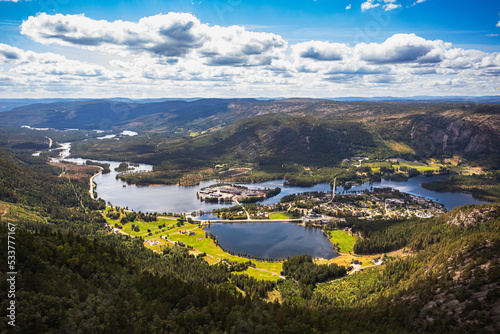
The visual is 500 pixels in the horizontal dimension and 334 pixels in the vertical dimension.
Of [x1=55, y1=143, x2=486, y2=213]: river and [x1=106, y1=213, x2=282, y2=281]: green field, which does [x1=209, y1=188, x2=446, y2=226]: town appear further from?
[x1=106, y1=213, x2=282, y2=281]: green field

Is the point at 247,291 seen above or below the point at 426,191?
below

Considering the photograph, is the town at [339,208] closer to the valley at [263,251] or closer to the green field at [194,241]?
the valley at [263,251]

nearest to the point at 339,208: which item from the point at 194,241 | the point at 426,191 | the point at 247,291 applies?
the point at 426,191

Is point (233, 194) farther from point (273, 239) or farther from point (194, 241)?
point (194, 241)

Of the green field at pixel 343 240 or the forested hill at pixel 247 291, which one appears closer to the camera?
the forested hill at pixel 247 291

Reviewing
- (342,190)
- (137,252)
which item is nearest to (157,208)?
(137,252)

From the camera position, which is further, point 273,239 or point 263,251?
point 273,239

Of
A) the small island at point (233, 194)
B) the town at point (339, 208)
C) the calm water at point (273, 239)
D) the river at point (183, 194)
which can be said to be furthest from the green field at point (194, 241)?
the small island at point (233, 194)
